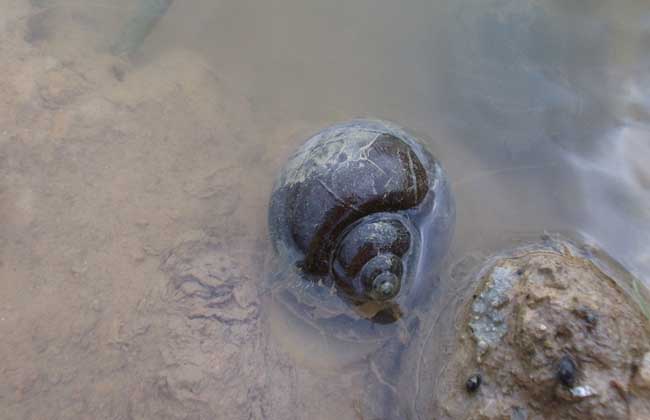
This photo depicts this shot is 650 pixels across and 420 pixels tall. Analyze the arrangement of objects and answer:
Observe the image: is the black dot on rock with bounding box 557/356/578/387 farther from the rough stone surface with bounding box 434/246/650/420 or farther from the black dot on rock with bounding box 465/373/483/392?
the black dot on rock with bounding box 465/373/483/392

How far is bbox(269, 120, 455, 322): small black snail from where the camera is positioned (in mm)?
2779

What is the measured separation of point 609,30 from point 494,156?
4.59 ft

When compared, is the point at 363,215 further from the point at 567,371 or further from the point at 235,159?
the point at 235,159

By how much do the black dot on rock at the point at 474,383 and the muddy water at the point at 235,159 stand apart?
2.32 feet

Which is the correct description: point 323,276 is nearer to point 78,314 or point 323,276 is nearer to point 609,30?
point 78,314

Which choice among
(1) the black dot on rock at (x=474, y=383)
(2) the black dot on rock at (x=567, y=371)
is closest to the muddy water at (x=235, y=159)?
(1) the black dot on rock at (x=474, y=383)

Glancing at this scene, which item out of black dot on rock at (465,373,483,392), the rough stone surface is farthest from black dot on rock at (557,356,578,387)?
black dot on rock at (465,373,483,392)

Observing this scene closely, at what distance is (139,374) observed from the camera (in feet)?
10.2

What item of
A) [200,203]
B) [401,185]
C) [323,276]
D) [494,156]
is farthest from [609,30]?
[200,203]

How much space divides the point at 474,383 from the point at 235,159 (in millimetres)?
2716

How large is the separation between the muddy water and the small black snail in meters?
0.44

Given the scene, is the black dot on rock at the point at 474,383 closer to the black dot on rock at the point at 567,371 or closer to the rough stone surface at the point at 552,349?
the rough stone surface at the point at 552,349

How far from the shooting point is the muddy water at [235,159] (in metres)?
3.12

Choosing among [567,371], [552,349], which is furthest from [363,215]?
[567,371]
